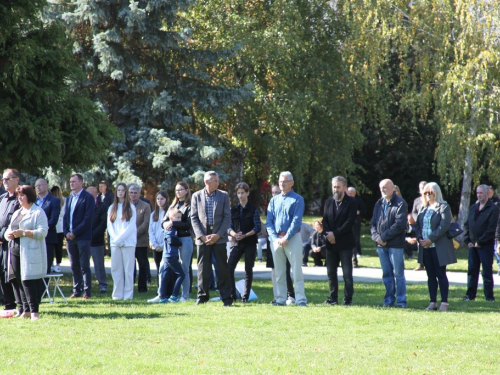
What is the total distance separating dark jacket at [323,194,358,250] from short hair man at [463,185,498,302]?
256 cm

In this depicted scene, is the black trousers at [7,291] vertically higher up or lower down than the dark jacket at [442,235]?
lower down

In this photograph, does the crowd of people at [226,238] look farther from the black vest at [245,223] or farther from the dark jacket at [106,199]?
the dark jacket at [106,199]

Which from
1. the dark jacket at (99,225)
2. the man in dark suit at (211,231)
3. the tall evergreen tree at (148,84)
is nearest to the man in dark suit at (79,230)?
the dark jacket at (99,225)

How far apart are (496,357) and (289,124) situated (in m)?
19.0

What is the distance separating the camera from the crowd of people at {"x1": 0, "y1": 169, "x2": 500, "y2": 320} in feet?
35.2

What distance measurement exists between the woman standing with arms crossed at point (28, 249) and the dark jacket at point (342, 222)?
4660 mm

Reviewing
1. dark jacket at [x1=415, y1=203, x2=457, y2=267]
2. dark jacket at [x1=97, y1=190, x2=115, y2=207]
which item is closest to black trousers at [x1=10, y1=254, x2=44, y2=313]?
dark jacket at [x1=97, y1=190, x2=115, y2=207]

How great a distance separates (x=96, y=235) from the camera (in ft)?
47.7

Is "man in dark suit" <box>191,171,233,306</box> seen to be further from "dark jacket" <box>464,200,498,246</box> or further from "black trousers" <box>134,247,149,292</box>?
"dark jacket" <box>464,200,498,246</box>

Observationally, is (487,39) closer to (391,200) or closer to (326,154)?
(326,154)

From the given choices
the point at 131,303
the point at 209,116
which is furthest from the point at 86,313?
the point at 209,116

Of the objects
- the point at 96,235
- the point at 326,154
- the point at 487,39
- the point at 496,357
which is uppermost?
the point at 487,39

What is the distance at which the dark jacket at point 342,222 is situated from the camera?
12188mm

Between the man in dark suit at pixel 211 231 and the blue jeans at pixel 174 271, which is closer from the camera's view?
the man in dark suit at pixel 211 231
